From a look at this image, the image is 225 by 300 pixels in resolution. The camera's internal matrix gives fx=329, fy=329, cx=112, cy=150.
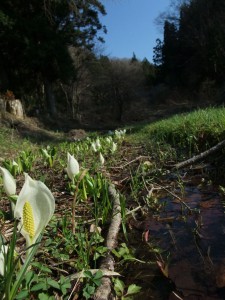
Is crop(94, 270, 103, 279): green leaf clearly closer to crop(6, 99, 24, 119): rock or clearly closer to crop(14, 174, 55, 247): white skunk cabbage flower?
crop(14, 174, 55, 247): white skunk cabbage flower

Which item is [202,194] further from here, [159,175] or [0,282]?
[0,282]

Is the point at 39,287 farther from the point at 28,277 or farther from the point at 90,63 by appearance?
the point at 90,63

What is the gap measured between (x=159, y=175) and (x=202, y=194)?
48cm

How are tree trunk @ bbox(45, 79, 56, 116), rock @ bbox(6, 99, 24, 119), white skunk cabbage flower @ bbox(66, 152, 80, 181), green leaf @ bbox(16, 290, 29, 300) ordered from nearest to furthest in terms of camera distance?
1. green leaf @ bbox(16, 290, 29, 300)
2. white skunk cabbage flower @ bbox(66, 152, 80, 181)
3. rock @ bbox(6, 99, 24, 119)
4. tree trunk @ bbox(45, 79, 56, 116)

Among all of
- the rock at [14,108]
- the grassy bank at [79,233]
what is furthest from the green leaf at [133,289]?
the rock at [14,108]

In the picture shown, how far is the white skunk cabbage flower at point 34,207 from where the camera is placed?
3.48 ft

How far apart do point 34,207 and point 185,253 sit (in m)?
0.85

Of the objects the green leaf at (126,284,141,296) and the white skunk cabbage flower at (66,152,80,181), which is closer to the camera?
the green leaf at (126,284,141,296)

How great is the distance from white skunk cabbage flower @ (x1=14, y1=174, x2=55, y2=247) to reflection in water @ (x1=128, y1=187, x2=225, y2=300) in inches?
20.1

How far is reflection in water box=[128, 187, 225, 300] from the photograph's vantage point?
130 centimetres

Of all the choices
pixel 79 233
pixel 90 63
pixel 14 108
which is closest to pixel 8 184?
pixel 79 233

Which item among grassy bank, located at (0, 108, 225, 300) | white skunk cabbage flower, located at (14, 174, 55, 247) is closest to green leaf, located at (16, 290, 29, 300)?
grassy bank, located at (0, 108, 225, 300)

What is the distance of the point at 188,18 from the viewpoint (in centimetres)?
2577

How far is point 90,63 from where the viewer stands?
27.9 metres
